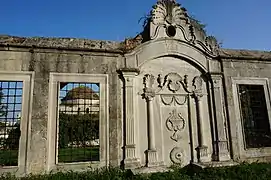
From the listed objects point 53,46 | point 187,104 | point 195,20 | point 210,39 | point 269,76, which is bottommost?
point 187,104

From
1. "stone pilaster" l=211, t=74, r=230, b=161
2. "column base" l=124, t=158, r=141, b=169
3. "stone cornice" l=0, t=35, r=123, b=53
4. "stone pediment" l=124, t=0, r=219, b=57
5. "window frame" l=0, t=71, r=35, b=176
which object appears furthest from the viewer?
"stone pediment" l=124, t=0, r=219, b=57

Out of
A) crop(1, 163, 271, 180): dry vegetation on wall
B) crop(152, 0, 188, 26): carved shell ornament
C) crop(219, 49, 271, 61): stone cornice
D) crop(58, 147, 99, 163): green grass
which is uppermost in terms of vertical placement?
crop(152, 0, 188, 26): carved shell ornament

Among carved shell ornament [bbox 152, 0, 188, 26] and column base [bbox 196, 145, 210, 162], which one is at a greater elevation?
carved shell ornament [bbox 152, 0, 188, 26]

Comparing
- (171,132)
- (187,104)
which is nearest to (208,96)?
(187,104)

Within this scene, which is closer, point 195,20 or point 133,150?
point 133,150

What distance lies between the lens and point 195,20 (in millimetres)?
9172

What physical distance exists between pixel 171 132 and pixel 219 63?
11.1 feet

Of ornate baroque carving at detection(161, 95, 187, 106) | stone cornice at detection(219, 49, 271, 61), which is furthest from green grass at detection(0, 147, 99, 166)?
stone cornice at detection(219, 49, 271, 61)

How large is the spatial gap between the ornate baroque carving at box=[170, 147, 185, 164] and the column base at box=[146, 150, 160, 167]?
581mm

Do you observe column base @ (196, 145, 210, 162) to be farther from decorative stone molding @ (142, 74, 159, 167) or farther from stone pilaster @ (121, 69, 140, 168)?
stone pilaster @ (121, 69, 140, 168)

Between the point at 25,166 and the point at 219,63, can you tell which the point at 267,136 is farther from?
the point at 25,166

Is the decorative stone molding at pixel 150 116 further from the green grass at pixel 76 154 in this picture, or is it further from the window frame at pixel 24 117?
the window frame at pixel 24 117

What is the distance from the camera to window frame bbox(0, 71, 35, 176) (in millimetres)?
6556

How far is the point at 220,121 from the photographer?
329 inches
